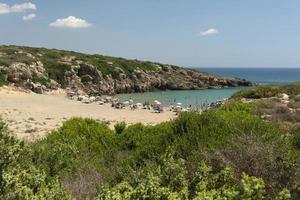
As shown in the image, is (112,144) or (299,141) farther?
(112,144)

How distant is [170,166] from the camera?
6699 millimetres

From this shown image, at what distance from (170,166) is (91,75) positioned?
2559 inches

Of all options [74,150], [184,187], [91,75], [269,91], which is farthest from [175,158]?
[91,75]

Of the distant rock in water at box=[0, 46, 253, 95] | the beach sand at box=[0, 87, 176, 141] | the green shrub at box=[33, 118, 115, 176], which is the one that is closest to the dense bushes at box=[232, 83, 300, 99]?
the beach sand at box=[0, 87, 176, 141]

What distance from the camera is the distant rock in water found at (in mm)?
61312

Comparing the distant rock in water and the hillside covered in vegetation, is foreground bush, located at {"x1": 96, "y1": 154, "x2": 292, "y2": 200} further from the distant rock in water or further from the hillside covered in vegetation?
the distant rock in water

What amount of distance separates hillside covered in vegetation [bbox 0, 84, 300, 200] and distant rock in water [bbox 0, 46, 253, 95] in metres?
47.1

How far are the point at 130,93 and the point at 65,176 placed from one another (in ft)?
207

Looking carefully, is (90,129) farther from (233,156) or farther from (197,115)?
(233,156)

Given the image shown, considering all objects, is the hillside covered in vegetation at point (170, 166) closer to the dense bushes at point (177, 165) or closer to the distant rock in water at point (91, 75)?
the dense bushes at point (177, 165)

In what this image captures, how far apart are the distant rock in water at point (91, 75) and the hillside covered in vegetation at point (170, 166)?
4714cm

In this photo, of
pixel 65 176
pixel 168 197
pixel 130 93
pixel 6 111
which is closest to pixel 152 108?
pixel 6 111

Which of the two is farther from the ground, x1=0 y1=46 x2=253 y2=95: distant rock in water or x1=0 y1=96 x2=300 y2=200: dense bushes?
x1=0 y1=96 x2=300 y2=200: dense bushes

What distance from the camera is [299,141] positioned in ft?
39.2
